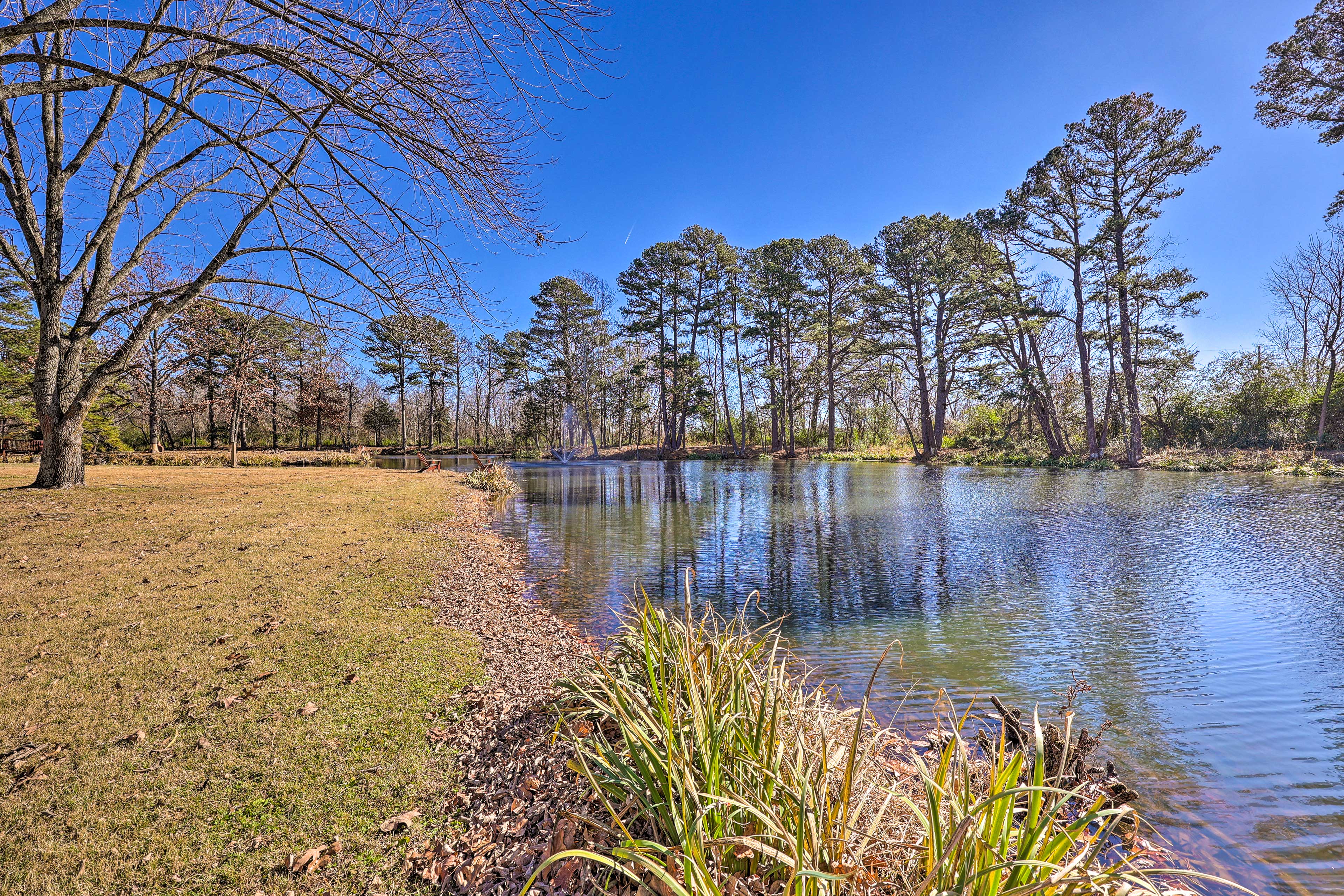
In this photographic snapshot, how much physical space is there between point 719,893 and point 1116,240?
2730 cm

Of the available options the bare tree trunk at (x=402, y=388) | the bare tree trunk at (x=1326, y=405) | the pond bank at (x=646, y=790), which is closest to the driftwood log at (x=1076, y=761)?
the pond bank at (x=646, y=790)

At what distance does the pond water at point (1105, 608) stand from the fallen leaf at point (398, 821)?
6.78 ft

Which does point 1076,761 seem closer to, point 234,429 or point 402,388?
point 234,429

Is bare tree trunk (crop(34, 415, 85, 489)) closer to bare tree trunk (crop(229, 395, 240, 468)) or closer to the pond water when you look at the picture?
the pond water

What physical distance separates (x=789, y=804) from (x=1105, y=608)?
556 centimetres

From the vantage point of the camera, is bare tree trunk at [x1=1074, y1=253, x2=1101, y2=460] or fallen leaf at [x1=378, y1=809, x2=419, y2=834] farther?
bare tree trunk at [x1=1074, y1=253, x2=1101, y2=460]

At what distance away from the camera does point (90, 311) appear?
740 cm

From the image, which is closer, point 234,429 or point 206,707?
point 206,707

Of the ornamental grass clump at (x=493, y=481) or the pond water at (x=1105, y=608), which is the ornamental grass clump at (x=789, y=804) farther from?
the ornamental grass clump at (x=493, y=481)

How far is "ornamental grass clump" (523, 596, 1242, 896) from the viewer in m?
1.33

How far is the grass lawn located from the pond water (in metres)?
2.13

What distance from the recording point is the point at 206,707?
277 centimetres

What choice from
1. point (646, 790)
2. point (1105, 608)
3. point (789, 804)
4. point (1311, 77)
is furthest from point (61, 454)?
point (1311, 77)

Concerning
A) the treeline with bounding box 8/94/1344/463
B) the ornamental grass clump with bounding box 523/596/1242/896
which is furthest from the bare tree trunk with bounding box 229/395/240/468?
the ornamental grass clump with bounding box 523/596/1242/896
